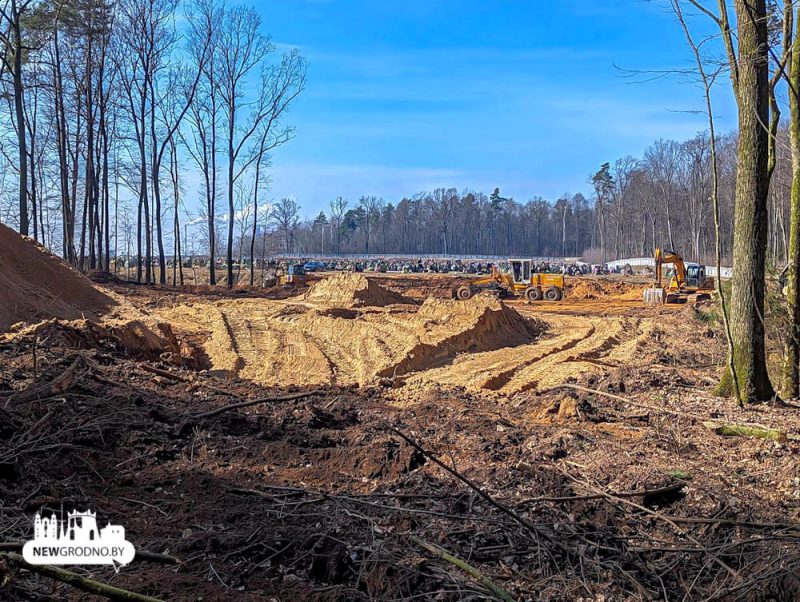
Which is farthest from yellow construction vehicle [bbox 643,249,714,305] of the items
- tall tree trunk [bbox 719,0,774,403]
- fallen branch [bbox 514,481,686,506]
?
fallen branch [bbox 514,481,686,506]

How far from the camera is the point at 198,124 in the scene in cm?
4250

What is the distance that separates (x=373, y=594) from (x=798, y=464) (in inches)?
175

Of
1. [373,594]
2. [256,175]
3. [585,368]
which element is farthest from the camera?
[256,175]

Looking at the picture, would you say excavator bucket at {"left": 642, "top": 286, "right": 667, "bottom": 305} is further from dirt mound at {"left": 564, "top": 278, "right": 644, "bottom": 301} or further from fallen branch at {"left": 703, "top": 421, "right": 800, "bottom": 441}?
fallen branch at {"left": 703, "top": 421, "right": 800, "bottom": 441}

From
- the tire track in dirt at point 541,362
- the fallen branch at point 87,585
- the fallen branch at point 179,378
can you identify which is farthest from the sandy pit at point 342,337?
the fallen branch at point 87,585

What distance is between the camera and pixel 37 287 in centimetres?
1589

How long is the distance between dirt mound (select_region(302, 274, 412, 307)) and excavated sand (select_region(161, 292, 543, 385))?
3.03 m

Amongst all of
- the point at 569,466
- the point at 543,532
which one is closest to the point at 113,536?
the point at 543,532

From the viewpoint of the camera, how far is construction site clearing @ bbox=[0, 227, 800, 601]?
4.05m

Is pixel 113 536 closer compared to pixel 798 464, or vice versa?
pixel 113 536

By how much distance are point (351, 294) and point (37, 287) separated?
48.5ft

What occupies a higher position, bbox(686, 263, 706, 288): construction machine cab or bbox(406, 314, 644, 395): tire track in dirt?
bbox(686, 263, 706, 288): construction machine cab

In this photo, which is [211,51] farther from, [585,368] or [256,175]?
Answer: [585,368]

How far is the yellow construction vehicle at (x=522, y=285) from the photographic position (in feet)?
118
